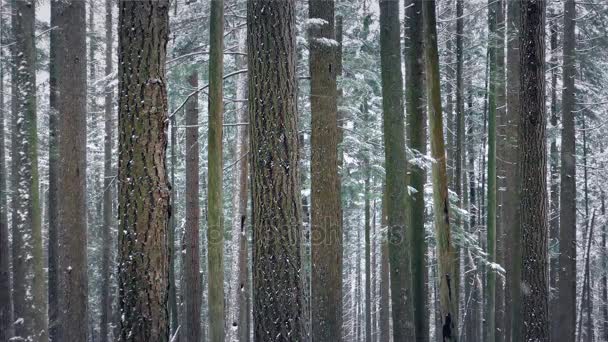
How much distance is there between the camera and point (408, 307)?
33.8 ft

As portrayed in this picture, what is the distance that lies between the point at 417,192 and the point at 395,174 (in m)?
1.04

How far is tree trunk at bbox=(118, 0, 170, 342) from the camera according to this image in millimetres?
5758

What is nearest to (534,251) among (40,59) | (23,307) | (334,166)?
(334,166)

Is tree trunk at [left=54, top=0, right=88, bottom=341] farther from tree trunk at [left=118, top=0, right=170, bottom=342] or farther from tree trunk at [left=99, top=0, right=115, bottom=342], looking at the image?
tree trunk at [left=99, top=0, right=115, bottom=342]

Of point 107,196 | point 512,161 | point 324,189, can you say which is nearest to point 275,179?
point 324,189

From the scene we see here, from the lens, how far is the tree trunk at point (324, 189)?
9828mm

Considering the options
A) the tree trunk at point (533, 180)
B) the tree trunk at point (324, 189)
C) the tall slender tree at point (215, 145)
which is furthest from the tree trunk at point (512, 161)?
the tall slender tree at point (215, 145)

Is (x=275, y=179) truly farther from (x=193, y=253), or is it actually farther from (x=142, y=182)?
(x=193, y=253)

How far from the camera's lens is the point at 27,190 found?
10.4 m

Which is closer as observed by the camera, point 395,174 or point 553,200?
point 395,174

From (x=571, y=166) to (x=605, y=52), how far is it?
7.93 meters

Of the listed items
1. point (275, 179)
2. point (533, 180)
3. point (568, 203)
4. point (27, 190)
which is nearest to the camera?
point (275, 179)

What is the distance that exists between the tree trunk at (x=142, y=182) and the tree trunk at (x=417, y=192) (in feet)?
20.6

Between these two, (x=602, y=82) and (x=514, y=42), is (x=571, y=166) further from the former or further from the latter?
(x=602, y=82)
